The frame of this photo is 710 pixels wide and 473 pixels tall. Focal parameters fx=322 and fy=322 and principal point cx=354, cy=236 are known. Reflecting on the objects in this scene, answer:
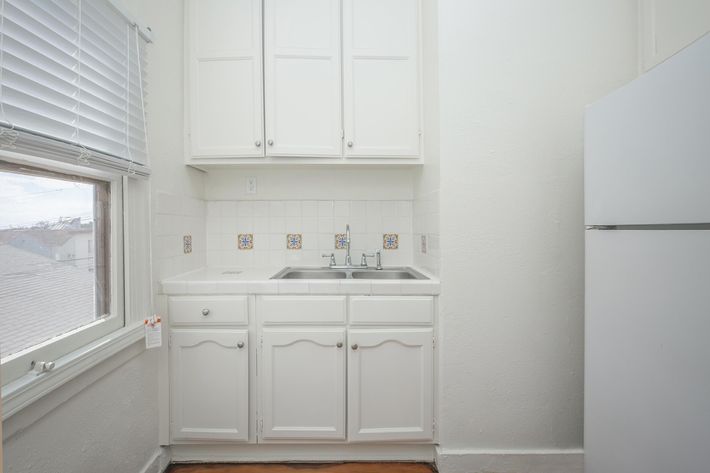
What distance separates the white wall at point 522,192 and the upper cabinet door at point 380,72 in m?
0.29

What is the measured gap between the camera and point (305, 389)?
1.53 metres

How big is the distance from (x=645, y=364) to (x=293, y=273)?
1.65m

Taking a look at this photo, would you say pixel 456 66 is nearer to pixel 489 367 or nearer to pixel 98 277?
pixel 489 367

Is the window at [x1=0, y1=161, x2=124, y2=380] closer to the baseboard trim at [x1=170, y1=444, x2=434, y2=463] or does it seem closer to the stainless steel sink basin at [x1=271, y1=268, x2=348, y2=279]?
the baseboard trim at [x1=170, y1=444, x2=434, y2=463]

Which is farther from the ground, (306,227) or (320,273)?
(306,227)

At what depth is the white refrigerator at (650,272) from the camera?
864 millimetres

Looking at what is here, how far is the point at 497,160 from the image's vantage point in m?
1.49

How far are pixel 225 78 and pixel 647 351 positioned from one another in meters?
2.16

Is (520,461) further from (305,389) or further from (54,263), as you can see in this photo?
(54,263)

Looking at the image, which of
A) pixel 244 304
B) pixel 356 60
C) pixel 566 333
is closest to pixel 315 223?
pixel 244 304

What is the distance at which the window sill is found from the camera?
0.84 meters

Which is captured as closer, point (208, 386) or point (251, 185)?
point (208, 386)

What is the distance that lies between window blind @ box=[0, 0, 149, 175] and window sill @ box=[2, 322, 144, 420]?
2.08ft

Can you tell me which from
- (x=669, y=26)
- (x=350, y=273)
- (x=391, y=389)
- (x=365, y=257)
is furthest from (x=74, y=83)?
(x=669, y=26)
